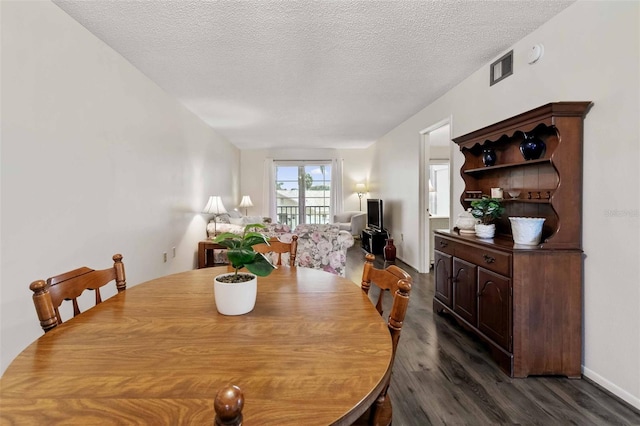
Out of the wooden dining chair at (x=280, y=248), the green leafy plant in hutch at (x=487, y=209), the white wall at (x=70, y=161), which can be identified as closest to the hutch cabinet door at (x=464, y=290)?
the green leafy plant in hutch at (x=487, y=209)

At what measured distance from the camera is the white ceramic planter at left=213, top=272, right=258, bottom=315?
3.57ft

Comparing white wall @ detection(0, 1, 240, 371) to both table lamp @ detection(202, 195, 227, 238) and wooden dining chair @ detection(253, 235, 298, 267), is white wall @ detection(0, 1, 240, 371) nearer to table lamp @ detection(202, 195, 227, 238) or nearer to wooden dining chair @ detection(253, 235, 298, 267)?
table lamp @ detection(202, 195, 227, 238)

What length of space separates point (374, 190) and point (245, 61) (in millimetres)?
5055

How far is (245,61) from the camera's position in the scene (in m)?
2.79

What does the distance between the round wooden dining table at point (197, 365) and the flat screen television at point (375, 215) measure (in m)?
4.80

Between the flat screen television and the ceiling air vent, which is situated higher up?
the ceiling air vent

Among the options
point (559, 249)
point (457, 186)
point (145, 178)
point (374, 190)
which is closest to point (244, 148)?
point (374, 190)

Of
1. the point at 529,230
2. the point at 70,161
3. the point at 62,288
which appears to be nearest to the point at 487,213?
the point at 529,230

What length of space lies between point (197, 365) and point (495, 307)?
2053 mm

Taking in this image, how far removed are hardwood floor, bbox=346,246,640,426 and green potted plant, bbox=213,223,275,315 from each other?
3.65 ft

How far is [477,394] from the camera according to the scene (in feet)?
5.95

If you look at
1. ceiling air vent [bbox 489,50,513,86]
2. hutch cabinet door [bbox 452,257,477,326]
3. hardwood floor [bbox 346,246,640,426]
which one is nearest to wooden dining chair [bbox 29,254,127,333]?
hardwood floor [bbox 346,246,640,426]

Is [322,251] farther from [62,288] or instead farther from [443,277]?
[62,288]

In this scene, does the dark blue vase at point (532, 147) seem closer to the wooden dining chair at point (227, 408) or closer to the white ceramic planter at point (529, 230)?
the white ceramic planter at point (529, 230)
